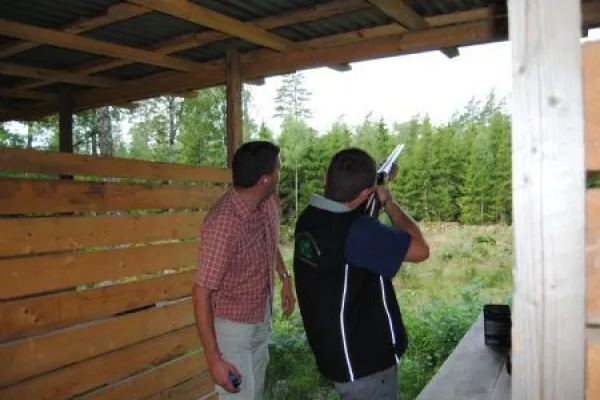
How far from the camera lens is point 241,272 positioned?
8.68 ft

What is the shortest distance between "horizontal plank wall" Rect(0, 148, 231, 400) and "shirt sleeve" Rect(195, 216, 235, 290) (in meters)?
1.08

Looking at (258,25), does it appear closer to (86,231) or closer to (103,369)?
(86,231)

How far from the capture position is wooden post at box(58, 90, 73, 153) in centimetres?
661

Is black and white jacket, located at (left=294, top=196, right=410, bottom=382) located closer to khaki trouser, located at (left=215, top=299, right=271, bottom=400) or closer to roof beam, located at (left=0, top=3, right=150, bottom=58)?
khaki trouser, located at (left=215, top=299, right=271, bottom=400)

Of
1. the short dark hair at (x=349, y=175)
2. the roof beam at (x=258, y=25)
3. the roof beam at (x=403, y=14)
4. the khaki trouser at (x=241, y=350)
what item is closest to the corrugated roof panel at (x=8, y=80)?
the roof beam at (x=258, y=25)

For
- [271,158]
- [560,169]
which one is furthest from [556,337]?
[271,158]

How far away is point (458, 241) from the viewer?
13.8 metres

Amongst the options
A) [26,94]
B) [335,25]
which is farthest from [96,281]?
[26,94]

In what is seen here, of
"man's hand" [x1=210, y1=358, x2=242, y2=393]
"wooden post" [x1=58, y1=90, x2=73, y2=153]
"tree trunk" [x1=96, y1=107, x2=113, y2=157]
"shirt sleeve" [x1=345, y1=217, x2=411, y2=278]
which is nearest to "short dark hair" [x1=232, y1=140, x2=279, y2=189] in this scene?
"shirt sleeve" [x1=345, y1=217, x2=411, y2=278]

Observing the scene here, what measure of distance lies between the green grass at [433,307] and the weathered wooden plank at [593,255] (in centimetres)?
554

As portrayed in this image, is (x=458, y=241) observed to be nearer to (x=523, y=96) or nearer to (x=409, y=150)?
(x=409, y=150)

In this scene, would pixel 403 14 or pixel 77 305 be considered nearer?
pixel 77 305

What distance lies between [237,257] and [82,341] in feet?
4.11

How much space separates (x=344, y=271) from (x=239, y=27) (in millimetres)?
2550
